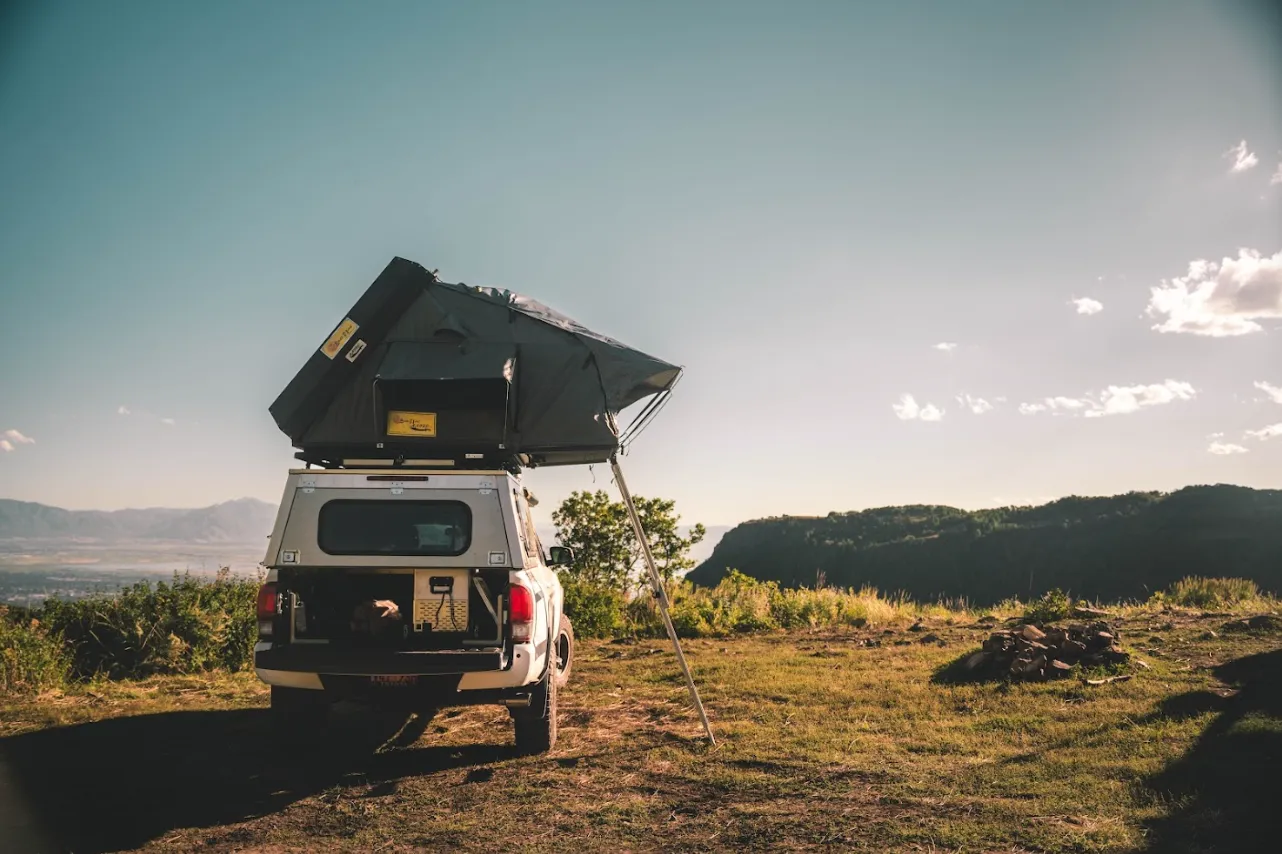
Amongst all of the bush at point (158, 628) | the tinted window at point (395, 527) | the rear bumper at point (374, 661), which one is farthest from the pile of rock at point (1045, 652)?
the bush at point (158, 628)

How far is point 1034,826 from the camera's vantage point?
192 inches

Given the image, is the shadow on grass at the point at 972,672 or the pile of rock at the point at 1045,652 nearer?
the pile of rock at the point at 1045,652

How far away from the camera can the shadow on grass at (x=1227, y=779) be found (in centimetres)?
450

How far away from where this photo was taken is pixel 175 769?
6.39 meters

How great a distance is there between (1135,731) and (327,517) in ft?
22.5

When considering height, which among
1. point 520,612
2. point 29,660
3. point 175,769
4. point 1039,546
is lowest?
point 175,769

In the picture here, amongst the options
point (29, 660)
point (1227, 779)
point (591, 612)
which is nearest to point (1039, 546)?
point (591, 612)

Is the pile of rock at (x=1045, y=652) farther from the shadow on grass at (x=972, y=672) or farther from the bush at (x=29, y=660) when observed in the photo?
the bush at (x=29, y=660)

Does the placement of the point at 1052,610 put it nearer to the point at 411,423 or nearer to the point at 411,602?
the point at 411,602

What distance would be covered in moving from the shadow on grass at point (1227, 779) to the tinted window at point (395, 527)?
4.98 metres

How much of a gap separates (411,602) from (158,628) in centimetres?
523

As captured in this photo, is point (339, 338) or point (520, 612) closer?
point (520, 612)

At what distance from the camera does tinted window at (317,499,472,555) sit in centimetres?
643

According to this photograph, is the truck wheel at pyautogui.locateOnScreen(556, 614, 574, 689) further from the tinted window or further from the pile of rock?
the pile of rock
